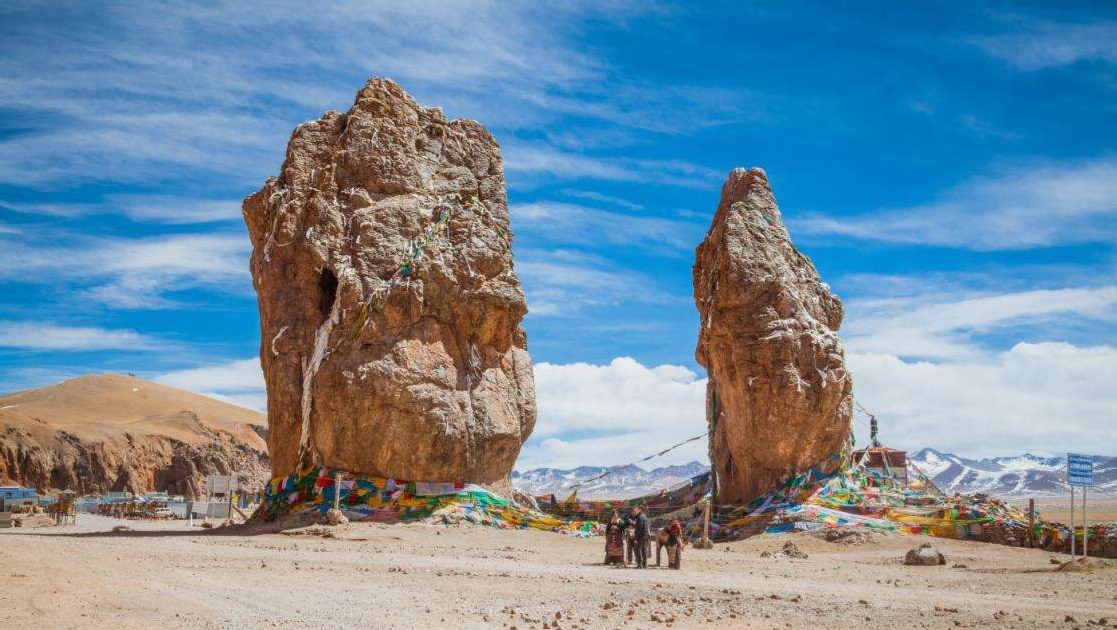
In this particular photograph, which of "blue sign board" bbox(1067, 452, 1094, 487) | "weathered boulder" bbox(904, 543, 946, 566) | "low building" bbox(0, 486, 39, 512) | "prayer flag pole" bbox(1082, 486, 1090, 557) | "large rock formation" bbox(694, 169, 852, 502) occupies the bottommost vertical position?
"low building" bbox(0, 486, 39, 512)

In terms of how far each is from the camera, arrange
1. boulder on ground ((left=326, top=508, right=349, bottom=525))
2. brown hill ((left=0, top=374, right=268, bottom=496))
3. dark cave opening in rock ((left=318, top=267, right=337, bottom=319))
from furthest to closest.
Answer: brown hill ((left=0, top=374, right=268, bottom=496)), dark cave opening in rock ((left=318, top=267, right=337, bottom=319)), boulder on ground ((left=326, top=508, right=349, bottom=525))

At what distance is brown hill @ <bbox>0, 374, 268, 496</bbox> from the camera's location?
214 feet

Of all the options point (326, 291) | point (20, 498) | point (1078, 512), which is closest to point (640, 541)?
point (326, 291)

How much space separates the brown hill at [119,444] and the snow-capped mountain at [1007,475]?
74.8 meters

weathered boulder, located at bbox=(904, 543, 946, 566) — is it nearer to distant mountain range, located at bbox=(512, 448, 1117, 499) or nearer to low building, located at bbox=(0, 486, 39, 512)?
low building, located at bbox=(0, 486, 39, 512)

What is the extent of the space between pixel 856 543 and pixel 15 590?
1618 centimetres

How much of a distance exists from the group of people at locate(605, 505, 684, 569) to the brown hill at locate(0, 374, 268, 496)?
124 ft

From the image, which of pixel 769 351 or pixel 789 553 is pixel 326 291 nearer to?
pixel 769 351

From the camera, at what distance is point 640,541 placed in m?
17.0

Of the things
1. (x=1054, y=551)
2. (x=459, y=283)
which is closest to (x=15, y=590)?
(x=459, y=283)

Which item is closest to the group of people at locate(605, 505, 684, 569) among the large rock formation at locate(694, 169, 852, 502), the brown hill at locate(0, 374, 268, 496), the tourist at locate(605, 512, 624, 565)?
the tourist at locate(605, 512, 624, 565)

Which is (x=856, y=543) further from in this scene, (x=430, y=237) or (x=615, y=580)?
(x=430, y=237)

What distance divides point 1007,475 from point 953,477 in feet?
25.6

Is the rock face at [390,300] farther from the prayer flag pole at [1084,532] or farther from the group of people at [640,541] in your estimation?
the prayer flag pole at [1084,532]
